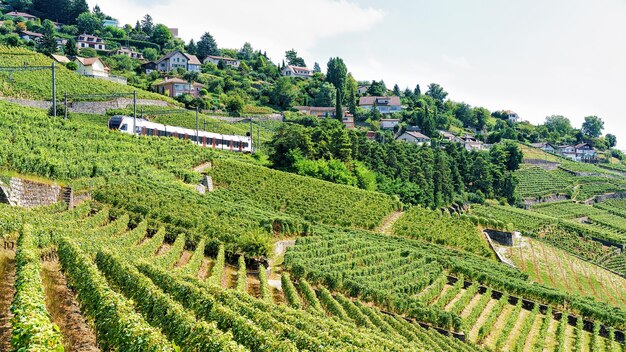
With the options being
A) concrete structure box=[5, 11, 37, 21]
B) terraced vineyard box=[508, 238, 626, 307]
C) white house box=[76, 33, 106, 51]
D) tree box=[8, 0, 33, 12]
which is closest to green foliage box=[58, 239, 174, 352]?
terraced vineyard box=[508, 238, 626, 307]

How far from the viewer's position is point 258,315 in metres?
→ 17.7

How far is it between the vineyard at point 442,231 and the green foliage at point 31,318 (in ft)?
119

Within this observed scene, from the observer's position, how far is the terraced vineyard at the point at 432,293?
30500mm

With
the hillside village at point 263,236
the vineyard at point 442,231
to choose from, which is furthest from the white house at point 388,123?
the vineyard at point 442,231

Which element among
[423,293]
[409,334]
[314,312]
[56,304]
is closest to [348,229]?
[423,293]

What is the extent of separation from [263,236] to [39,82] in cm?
4780

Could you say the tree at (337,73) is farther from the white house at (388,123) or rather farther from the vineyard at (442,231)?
the vineyard at (442,231)

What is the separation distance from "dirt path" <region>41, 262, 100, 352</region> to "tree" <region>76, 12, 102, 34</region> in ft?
416

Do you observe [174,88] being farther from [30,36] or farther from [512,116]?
[512,116]

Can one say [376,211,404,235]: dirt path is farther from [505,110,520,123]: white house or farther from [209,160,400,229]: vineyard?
[505,110,520,123]: white house

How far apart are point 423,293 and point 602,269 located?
3305 cm

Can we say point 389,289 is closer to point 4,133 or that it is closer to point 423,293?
point 423,293

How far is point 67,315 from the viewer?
54.3 feet

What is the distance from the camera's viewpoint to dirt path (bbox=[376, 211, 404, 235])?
49.0 metres
